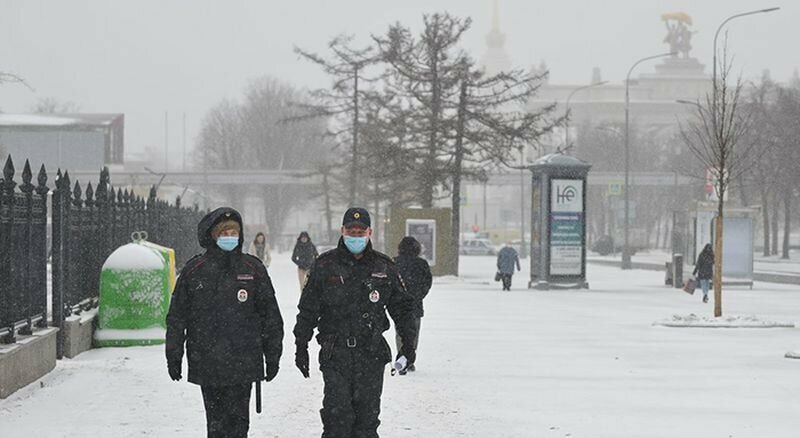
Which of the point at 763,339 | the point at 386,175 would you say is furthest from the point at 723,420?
the point at 386,175

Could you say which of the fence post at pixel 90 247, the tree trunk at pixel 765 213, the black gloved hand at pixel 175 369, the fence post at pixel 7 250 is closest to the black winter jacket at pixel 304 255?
the fence post at pixel 90 247

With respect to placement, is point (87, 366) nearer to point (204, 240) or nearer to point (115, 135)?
point (204, 240)

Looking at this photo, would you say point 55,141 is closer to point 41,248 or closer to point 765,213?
point 765,213

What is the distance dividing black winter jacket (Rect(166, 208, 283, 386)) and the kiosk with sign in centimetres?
3052

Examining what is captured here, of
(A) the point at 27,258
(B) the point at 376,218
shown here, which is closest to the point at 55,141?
(B) the point at 376,218

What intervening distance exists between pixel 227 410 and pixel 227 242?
1017mm

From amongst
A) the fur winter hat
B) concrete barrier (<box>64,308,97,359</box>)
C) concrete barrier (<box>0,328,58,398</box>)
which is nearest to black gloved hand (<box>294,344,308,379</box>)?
the fur winter hat

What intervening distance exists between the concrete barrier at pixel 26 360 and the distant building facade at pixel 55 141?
3662 inches

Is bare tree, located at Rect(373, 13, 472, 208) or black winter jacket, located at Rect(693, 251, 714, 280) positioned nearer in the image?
black winter jacket, located at Rect(693, 251, 714, 280)

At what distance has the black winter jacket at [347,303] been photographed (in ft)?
30.4

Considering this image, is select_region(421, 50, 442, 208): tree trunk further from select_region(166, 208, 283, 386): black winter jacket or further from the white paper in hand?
select_region(166, 208, 283, 386): black winter jacket

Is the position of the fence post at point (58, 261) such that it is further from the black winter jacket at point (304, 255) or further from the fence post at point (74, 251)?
the black winter jacket at point (304, 255)

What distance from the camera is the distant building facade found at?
108562 mm

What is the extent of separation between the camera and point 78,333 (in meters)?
17.5
